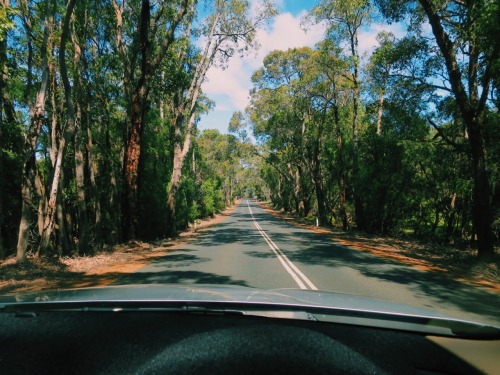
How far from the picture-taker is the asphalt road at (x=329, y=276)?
7.46m

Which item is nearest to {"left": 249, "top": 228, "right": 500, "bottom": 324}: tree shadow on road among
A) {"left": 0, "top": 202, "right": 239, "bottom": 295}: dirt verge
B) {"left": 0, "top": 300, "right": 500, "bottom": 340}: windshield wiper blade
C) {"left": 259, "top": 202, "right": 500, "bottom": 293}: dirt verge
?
{"left": 259, "top": 202, "right": 500, "bottom": 293}: dirt verge

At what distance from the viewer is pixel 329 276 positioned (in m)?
9.99

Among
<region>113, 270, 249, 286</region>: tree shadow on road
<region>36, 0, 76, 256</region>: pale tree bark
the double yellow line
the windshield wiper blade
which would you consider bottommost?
the double yellow line

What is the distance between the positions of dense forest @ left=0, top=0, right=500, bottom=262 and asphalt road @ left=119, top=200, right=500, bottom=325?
403 cm

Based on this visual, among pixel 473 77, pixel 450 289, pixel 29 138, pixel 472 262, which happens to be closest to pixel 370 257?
pixel 472 262

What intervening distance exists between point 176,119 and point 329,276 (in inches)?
623

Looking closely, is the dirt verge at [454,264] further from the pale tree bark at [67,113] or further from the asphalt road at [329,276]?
→ the pale tree bark at [67,113]

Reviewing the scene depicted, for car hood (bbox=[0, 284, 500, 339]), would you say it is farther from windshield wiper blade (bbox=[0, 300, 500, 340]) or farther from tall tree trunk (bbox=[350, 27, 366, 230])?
tall tree trunk (bbox=[350, 27, 366, 230])

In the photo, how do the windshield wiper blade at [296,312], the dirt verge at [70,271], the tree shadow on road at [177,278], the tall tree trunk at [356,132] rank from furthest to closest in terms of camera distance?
the tall tree trunk at [356,132] → the dirt verge at [70,271] → the tree shadow on road at [177,278] → the windshield wiper blade at [296,312]

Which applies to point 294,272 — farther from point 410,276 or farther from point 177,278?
point 177,278

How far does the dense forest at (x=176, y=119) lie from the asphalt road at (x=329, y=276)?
13.2ft

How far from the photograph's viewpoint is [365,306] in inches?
97.1

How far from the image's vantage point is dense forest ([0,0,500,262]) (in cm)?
A: 1281

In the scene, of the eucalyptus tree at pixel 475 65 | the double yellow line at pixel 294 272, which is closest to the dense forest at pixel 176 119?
the eucalyptus tree at pixel 475 65
